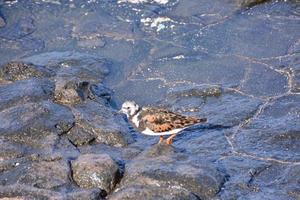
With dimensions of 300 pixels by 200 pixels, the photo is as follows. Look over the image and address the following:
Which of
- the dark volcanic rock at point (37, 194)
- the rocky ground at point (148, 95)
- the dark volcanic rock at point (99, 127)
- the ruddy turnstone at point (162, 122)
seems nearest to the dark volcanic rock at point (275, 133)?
the rocky ground at point (148, 95)

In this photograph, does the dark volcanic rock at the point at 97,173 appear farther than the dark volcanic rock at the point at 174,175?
Yes

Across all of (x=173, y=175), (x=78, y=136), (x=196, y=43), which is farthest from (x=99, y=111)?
(x=196, y=43)

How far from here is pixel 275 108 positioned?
8273 mm

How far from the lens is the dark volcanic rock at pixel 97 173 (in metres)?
6.54

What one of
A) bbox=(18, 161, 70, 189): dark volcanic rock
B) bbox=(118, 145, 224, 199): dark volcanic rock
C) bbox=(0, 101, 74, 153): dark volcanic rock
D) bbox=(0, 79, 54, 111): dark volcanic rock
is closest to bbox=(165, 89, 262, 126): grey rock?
bbox=(118, 145, 224, 199): dark volcanic rock

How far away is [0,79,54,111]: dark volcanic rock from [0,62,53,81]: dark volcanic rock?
32 cm

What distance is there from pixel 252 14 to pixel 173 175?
19.1 feet

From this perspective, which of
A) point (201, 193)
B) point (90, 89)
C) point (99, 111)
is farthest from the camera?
point (90, 89)

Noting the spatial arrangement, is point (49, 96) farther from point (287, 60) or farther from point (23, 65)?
point (287, 60)

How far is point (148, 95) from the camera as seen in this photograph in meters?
9.16

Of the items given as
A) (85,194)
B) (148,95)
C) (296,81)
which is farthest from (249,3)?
(85,194)

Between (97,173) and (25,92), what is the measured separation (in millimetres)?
2681

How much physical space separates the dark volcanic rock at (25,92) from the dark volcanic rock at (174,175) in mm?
2359

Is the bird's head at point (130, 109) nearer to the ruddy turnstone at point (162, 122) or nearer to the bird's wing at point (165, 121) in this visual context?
the ruddy turnstone at point (162, 122)
